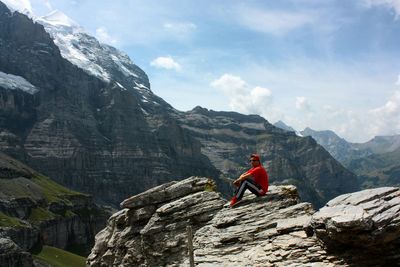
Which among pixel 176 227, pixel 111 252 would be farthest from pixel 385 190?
pixel 111 252

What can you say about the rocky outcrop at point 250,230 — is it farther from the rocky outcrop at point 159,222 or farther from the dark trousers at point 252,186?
the dark trousers at point 252,186

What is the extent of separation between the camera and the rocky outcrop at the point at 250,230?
21938mm

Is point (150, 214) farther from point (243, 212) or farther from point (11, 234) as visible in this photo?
point (11, 234)

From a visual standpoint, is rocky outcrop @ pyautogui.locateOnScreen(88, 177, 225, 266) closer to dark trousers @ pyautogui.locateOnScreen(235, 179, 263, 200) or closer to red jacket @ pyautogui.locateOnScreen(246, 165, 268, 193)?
dark trousers @ pyautogui.locateOnScreen(235, 179, 263, 200)

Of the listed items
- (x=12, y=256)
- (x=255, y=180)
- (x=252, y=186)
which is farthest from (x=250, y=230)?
(x=12, y=256)

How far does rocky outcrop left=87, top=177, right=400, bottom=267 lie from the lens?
21938mm

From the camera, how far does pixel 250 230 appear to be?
29.1 metres

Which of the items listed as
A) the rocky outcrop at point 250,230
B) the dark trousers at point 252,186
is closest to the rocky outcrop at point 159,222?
the rocky outcrop at point 250,230

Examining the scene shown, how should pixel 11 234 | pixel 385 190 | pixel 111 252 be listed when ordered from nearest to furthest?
pixel 385 190
pixel 111 252
pixel 11 234

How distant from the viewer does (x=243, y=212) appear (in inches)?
1228

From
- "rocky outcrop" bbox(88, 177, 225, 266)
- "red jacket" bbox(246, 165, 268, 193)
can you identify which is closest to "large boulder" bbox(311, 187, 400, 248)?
"red jacket" bbox(246, 165, 268, 193)

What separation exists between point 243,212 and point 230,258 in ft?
13.9

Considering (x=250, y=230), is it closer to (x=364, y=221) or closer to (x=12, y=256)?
(x=364, y=221)

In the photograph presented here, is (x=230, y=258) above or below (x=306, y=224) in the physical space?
below
